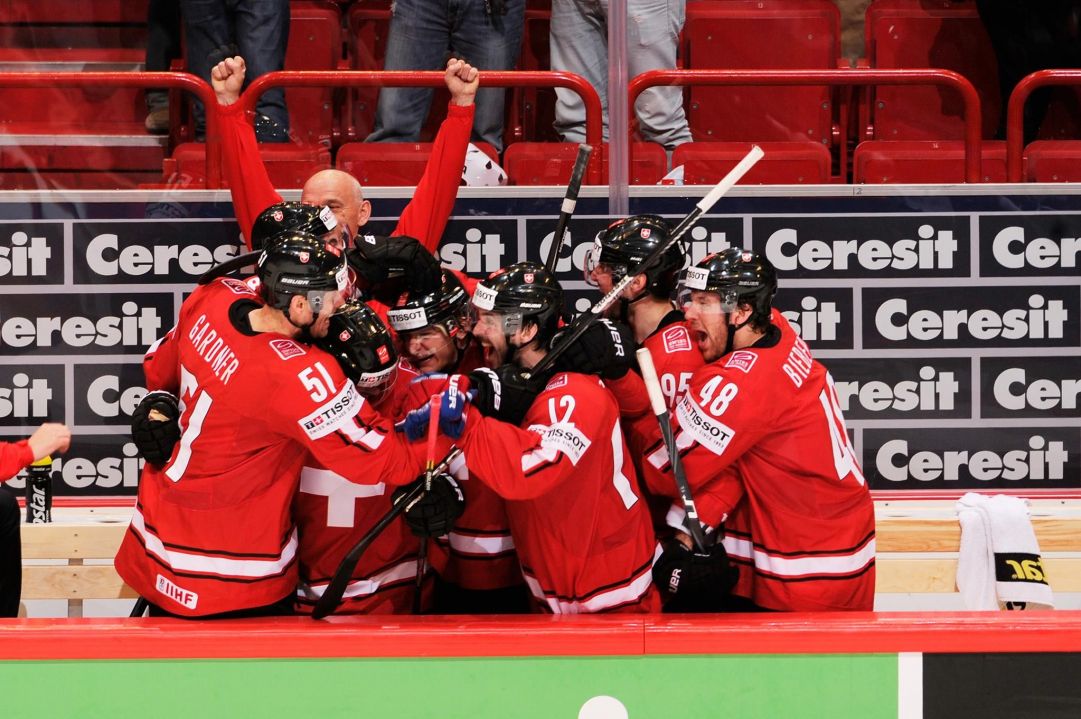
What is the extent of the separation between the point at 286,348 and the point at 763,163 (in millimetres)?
1811

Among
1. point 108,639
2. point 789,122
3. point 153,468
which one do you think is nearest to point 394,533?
point 153,468

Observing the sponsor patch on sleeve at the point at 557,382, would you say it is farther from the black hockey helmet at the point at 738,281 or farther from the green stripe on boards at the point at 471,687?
the green stripe on boards at the point at 471,687

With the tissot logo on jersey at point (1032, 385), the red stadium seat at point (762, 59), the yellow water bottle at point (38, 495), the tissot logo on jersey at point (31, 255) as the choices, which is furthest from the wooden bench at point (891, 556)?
the red stadium seat at point (762, 59)

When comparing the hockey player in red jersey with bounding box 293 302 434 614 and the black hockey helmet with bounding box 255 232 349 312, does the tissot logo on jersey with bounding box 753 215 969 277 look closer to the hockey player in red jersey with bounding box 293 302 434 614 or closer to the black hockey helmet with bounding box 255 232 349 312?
the hockey player in red jersey with bounding box 293 302 434 614

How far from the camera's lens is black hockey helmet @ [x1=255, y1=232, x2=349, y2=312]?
2795mm

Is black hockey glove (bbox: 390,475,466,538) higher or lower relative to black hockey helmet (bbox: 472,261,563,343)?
lower

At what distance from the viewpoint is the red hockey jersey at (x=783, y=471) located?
294 cm

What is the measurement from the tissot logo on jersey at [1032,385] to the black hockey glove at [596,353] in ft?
5.05

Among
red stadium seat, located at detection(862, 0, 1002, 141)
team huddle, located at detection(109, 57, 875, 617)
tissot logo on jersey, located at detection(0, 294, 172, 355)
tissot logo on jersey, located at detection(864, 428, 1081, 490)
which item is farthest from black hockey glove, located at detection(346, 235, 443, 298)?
red stadium seat, located at detection(862, 0, 1002, 141)

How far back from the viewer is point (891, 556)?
3967mm

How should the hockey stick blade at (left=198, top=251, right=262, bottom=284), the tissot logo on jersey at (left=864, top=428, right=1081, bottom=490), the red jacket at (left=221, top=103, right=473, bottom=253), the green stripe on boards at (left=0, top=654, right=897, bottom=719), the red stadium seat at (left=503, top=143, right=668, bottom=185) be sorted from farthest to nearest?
the tissot logo on jersey at (left=864, top=428, right=1081, bottom=490)
the red stadium seat at (left=503, top=143, right=668, bottom=185)
the red jacket at (left=221, top=103, right=473, bottom=253)
the hockey stick blade at (left=198, top=251, right=262, bottom=284)
the green stripe on boards at (left=0, top=654, right=897, bottom=719)

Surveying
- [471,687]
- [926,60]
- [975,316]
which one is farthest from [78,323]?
[926,60]

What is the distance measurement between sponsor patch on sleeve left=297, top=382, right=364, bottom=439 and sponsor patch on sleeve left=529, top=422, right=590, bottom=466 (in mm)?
423

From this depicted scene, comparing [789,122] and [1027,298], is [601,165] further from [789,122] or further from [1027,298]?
[1027,298]
